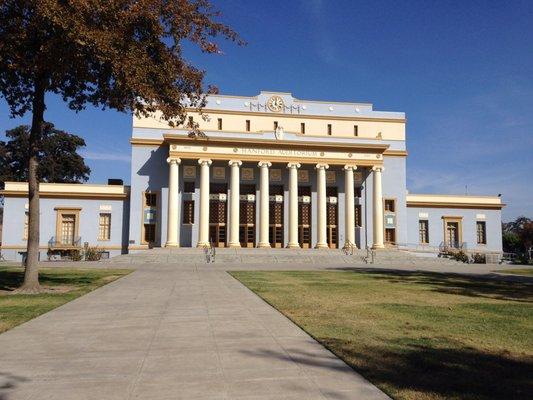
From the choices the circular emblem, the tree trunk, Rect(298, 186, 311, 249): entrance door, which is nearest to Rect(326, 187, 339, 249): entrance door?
Rect(298, 186, 311, 249): entrance door

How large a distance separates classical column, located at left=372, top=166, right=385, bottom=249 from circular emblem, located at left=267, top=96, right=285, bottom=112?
37.8 ft

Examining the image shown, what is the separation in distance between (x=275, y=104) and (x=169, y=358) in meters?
45.1

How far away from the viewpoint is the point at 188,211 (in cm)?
4622

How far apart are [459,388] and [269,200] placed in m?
42.2

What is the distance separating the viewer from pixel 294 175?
148ft

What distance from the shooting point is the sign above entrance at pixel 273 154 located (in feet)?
144

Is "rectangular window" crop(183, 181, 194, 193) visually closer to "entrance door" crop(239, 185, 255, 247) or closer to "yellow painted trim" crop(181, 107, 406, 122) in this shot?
"entrance door" crop(239, 185, 255, 247)

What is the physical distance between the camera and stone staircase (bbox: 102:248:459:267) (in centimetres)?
3656

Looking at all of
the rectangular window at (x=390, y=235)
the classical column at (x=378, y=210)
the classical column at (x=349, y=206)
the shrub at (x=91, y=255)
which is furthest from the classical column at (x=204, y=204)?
the rectangular window at (x=390, y=235)

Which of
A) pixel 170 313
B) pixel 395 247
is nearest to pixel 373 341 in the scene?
pixel 170 313

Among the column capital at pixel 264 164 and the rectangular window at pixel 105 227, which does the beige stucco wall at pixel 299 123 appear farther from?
the rectangular window at pixel 105 227

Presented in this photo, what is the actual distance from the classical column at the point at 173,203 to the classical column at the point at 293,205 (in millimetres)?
10293

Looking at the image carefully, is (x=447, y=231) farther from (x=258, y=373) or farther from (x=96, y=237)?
(x=258, y=373)

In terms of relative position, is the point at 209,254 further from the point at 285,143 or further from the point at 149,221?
the point at 285,143
